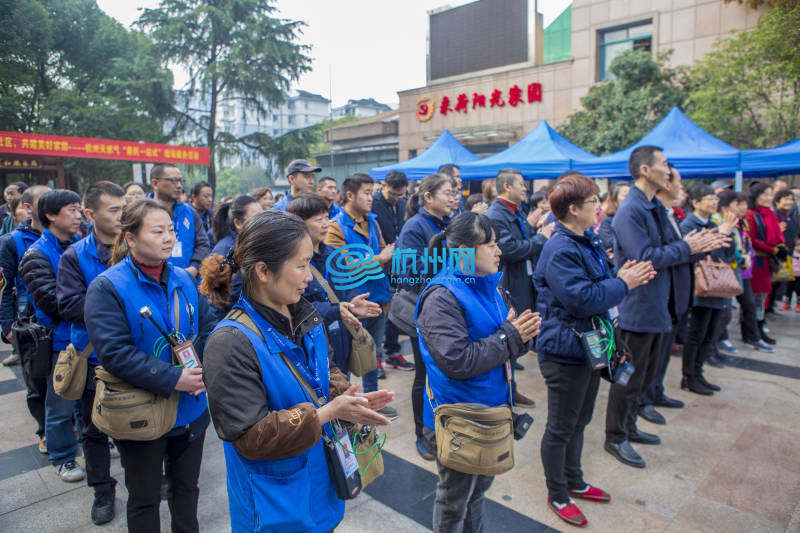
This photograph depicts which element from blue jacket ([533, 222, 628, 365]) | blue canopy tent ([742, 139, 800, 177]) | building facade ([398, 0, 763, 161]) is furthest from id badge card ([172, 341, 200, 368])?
building facade ([398, 0, 763, 161])

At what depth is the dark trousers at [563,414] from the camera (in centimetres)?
271

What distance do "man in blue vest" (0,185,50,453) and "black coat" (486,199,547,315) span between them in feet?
11.5

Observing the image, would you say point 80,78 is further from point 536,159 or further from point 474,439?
point 474,439

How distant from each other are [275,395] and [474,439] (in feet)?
3.03

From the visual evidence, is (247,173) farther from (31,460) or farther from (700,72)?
(31,460)

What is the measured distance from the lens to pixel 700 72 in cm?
1373

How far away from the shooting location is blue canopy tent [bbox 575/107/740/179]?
7.89 meters

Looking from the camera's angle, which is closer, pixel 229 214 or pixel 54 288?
pixel 54 288

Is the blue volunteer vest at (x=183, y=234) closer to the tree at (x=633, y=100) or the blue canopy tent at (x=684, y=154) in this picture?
the blue canopy tent at (x=684, y=154)

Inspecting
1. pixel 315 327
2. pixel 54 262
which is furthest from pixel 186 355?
pixel 54 262

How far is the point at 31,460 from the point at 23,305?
1096mm

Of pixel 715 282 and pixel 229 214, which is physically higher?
pixel 229 214

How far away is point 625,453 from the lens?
3471 millimetres

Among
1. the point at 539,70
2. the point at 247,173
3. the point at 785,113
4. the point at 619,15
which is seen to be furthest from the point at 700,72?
the point at 247,173
